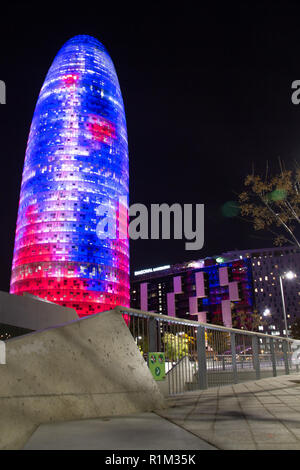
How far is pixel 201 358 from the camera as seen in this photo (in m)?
10.6

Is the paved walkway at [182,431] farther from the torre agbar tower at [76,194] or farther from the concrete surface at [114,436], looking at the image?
the torre agbar tower at [76,194]

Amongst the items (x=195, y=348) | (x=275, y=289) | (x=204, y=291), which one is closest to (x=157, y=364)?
(x=195, y=348)

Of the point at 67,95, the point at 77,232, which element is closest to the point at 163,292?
the point at 77,232

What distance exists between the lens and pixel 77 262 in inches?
3342

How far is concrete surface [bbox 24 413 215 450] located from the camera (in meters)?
3.55

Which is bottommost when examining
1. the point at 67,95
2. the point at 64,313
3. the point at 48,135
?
the point at 64,313

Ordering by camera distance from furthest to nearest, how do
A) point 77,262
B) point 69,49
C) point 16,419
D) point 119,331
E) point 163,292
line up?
point 163,292 → point 69,49 → point 77,262 → point 119,331 → point 16,419

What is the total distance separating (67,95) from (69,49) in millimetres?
16752

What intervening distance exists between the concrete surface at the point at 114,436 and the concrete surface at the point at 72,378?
0.24m

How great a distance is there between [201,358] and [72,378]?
609 cm

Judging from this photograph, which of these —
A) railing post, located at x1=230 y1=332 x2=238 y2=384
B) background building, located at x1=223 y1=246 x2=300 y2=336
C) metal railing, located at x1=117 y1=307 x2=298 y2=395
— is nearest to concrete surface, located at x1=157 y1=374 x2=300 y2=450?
metal railing, located at x1=117 y1=307 x2=298 y2=395

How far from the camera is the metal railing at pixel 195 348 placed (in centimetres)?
853

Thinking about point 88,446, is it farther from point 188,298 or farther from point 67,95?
point 188,298

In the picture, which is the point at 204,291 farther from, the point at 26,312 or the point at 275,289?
the point at 26,312
